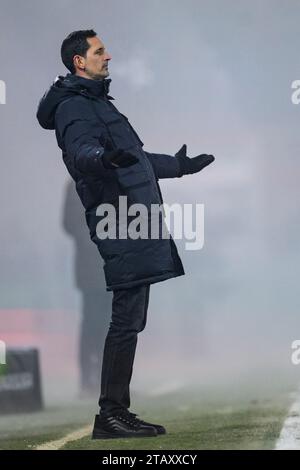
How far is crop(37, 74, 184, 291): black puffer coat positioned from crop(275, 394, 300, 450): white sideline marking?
72cm

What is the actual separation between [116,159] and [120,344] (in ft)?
2.36

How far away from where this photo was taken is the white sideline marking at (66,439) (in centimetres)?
351

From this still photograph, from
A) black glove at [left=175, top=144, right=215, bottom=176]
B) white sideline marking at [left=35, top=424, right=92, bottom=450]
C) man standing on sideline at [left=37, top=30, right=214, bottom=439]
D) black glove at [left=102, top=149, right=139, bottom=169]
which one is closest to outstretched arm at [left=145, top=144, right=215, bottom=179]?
black glove at [left=175, top=144, right=215, bottom=176]

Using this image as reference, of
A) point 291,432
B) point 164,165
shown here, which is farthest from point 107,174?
point 291,432

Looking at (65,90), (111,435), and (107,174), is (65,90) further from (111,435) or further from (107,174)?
(111,435)

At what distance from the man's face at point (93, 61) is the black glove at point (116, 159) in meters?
0.55

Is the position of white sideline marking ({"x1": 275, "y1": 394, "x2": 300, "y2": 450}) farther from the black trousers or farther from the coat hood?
the coat hood

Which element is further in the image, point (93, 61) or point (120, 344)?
point (93, 61)

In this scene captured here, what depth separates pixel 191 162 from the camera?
3.80 meters

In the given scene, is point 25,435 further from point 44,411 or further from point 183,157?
point 183,157

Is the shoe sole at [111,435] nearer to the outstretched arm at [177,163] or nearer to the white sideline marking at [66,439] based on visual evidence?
the white sideline marking at [66,439]

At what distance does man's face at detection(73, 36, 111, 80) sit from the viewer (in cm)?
351

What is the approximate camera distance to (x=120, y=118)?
11.4 feet

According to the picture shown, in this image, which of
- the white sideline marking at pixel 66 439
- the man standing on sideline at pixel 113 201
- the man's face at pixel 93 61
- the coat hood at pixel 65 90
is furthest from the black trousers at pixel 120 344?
the man's face at pixel 93 61
